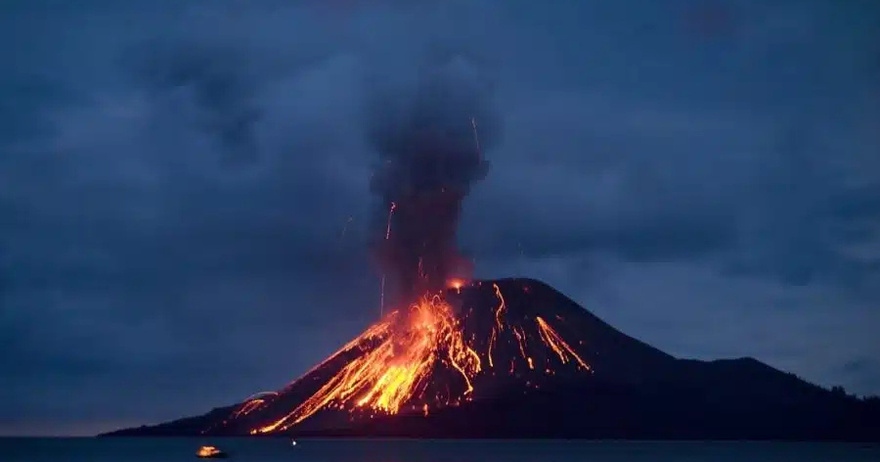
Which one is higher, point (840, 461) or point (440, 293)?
point (440, 293)

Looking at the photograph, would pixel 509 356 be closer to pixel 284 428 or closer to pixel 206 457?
pixel 284 428

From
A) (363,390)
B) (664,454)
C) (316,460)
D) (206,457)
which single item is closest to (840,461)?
(664,454)

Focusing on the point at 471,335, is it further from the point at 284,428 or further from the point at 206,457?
the point at 206,457

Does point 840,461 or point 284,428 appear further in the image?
point 284,428

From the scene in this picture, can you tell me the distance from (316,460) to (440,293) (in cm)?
4110

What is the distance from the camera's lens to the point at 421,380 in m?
191

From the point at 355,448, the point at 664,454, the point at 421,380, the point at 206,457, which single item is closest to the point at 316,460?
the point at 206,457

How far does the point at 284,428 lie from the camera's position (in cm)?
19712

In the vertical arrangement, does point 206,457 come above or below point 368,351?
below

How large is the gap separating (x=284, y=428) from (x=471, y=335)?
32.0 metres

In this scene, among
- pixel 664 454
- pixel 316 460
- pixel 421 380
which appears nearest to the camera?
pixel 316 460

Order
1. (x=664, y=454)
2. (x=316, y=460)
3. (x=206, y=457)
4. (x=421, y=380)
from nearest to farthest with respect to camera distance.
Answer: (x=316, y=460) → (x=206, y=457) → (x=664, y=454) → (x=421, y=380)

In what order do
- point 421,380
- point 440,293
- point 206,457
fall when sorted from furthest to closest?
point 421,380 → point 440,293 → point 206,457

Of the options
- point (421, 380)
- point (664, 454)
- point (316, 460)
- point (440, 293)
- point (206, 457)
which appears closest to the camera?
point (316, 460)
